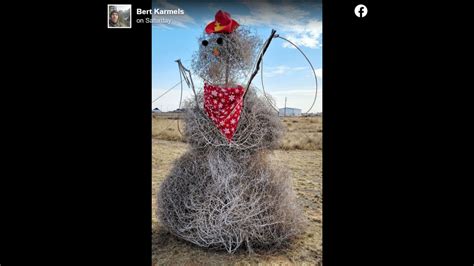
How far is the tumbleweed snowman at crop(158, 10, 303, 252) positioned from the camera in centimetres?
195

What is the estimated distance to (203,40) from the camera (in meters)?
1.97

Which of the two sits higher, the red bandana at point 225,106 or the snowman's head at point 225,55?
the snowman's head at point 225,55

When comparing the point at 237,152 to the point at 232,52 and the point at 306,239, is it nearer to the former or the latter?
the point at 232,52

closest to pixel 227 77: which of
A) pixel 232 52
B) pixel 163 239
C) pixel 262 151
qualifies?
pixel 232 52

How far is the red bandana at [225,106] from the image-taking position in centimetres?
194
